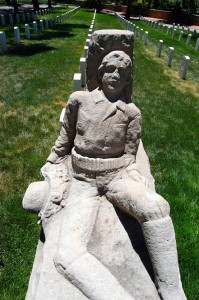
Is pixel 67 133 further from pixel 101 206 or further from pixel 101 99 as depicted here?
pixel 101 206

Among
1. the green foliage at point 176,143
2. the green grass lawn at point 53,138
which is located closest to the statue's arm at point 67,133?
the green grass lawn at point 53,138

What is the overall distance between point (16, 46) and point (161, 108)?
986 cm

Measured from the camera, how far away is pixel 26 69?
37.6ft

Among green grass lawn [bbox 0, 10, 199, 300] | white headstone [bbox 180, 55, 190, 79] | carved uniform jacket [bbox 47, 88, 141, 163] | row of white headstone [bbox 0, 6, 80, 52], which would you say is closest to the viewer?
carved uniform jacket [bbox 47, 88, 141, 163]

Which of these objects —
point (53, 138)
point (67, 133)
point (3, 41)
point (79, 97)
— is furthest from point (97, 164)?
point (3, 41)

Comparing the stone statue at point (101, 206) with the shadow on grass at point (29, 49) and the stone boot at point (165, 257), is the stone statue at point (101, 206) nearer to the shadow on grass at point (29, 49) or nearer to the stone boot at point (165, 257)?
the stone boot at point (165, 257)

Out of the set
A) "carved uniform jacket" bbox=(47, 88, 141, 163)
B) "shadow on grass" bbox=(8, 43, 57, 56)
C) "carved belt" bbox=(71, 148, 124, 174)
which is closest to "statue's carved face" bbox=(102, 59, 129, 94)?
"carved uniform jacket" bbox=(47, 88, 141, 163)

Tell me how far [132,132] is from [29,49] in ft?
43.7

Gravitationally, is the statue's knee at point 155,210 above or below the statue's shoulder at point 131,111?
below

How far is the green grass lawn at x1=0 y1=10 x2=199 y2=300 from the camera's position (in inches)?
152

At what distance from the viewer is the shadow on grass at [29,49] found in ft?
46.2

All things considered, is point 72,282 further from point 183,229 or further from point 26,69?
point 26,69

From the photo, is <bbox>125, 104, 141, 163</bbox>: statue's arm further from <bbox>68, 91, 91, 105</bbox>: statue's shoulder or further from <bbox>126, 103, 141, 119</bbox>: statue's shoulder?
<bbox>68, 91, 91, 105</bbox>: statue's shoulder

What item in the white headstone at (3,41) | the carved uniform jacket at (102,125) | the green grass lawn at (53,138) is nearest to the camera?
the carved uniform jacket at (102,125)
